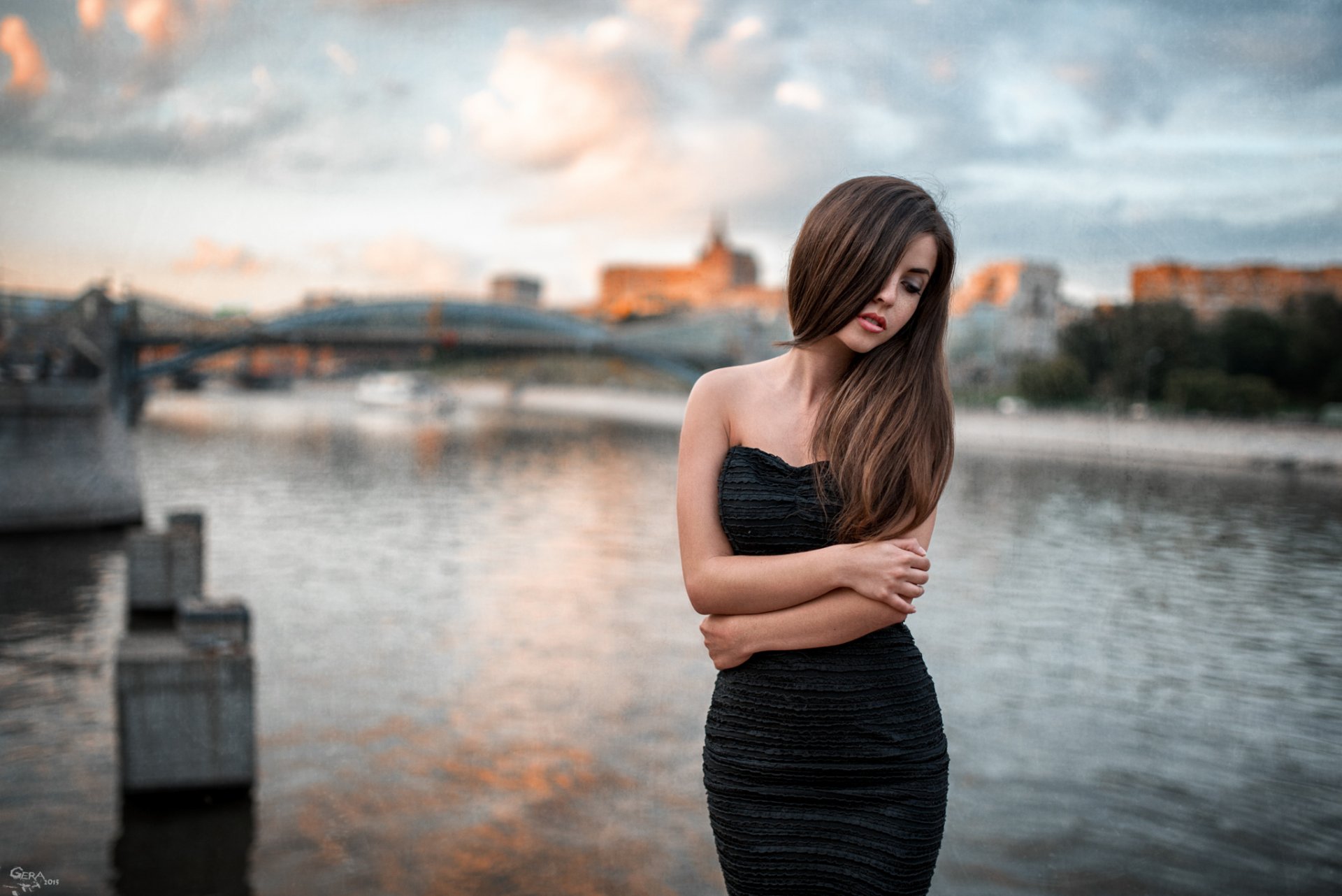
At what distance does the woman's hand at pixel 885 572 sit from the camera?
4.70ft

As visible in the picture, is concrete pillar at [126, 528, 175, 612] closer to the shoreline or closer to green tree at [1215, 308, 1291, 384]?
the shoreline

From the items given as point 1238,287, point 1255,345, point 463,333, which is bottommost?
point 1255,345

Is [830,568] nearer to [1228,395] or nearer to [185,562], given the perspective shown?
[185,562]

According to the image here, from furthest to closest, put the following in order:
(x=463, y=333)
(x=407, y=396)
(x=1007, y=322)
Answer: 1. (x=407, y=396)
2. (x=463, y=333)
3. (x=1007, y=322)

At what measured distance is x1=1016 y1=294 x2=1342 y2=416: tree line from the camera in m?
33.6

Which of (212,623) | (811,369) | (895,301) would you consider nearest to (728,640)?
(811,369)

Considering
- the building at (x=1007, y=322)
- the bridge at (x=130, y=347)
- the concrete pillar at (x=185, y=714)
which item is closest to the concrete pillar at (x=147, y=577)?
the concrete pillar at (x=185, y=714)

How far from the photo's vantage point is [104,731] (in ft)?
20.7

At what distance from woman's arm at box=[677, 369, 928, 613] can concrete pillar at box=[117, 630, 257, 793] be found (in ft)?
12.5

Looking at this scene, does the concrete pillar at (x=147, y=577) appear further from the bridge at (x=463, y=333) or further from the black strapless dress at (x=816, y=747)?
the bridge at (x=463, y=333)

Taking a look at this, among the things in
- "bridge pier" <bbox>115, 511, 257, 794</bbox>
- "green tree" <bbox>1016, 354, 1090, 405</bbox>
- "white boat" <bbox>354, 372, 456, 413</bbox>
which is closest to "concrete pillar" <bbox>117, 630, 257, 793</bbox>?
"bridge pier" <bbox>115, 511, 257, 794</bbox>

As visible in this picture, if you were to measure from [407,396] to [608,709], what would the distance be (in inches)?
2376

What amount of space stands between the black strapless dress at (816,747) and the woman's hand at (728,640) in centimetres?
3

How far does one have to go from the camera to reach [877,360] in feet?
5.04
